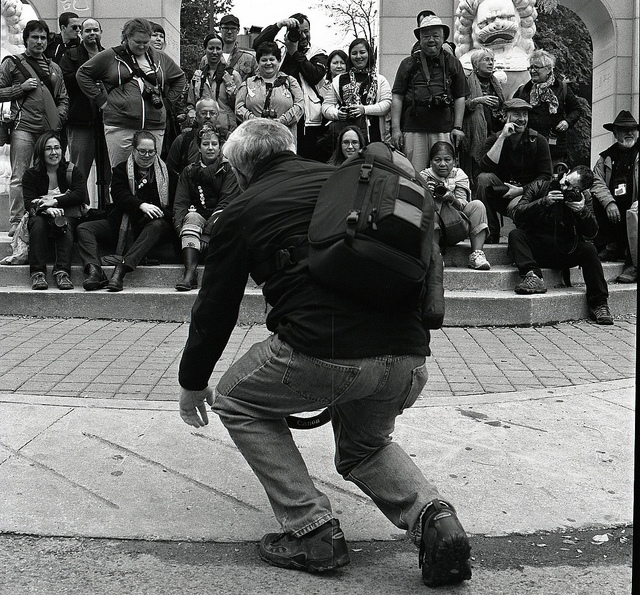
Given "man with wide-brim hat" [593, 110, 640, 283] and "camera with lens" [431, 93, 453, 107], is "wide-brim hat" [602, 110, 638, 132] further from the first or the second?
"camera with lens" [431, 93, 453, 107]

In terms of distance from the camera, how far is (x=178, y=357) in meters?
6.98

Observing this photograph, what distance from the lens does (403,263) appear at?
2.98 m

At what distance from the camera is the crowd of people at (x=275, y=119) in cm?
897

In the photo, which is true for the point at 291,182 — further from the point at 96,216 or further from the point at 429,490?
the point at 96,216

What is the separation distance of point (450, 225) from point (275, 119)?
217 cm

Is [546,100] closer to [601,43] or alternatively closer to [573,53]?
[601,43]

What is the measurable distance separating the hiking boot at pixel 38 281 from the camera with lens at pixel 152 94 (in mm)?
2221

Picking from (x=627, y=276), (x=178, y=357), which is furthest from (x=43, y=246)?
(x=627, y=276)

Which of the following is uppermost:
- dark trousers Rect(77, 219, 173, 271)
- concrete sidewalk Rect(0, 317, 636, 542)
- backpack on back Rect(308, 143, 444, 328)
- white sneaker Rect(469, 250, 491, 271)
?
backpack on back Rect(308, 143, 444, 328)

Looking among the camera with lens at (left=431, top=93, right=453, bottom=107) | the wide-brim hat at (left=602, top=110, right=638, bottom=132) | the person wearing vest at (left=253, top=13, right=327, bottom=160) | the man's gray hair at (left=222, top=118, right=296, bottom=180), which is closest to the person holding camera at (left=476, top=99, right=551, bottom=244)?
the camera with lens at (left=431, top=93, right=453, bottom=107)

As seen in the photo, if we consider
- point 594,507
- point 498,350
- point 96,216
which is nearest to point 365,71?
point 96,216

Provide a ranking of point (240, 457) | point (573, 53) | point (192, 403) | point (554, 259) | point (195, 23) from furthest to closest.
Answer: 1. point (195, 23)
2. point (573, 53)
3. point (554, 259)
4. point (240, 457)
5. point (192, 403)

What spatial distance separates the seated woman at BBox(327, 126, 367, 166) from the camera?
29.2 feet

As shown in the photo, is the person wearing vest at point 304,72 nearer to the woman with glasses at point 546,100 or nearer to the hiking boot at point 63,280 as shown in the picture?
the woman with glasses at point 546,100
